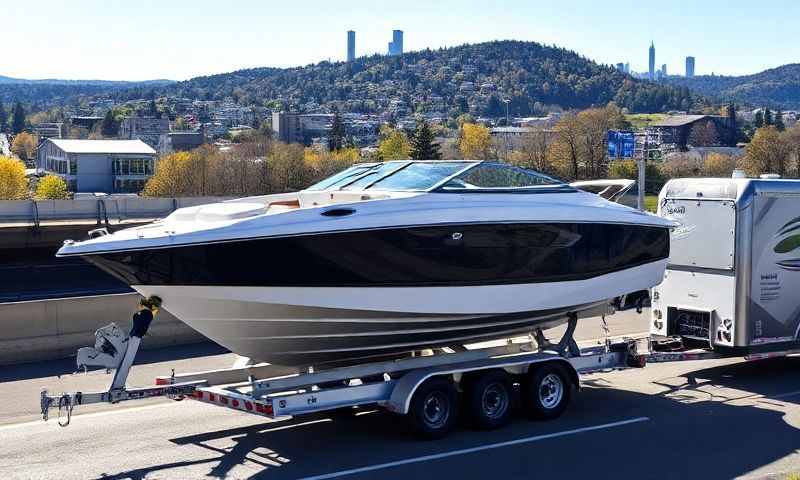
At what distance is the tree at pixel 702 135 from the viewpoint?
562ft

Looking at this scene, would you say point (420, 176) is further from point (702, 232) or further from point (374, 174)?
point (702, 232)

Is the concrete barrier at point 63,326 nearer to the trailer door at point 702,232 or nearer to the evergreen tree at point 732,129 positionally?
the trailer door at point 702,232

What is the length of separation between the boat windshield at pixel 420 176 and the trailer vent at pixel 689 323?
13.7 feet

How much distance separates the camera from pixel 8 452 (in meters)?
9.65

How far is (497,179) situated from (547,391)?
8.23 feet

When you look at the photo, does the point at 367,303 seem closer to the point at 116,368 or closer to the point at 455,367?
the point at 455,367

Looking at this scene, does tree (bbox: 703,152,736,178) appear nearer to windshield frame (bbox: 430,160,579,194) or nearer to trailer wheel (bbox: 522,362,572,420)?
windshield frame (bbox: 430,160,579,194)

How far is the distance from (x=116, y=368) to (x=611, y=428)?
538cm

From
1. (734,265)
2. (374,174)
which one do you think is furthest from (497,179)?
(734,265)

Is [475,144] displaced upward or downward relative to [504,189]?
upward

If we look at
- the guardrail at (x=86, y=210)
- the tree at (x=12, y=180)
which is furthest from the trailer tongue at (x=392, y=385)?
the tree at (x=12, y=180)

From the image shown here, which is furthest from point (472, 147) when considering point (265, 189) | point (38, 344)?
point (38, 344)

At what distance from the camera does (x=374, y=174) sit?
37.9 ft

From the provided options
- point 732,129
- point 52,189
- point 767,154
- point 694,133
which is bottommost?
point 52,189
